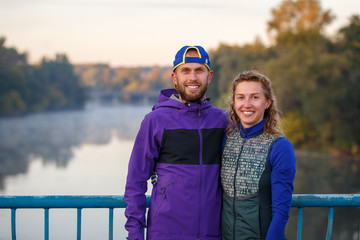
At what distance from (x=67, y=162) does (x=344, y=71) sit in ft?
71.7

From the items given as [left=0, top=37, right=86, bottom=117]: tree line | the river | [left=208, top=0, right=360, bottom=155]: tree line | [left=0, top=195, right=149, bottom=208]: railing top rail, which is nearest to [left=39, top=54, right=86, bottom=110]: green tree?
[left=0, top=37, right=86, bottom=117]: tree line

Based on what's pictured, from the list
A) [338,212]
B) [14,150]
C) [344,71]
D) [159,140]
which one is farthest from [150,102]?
[159,140]

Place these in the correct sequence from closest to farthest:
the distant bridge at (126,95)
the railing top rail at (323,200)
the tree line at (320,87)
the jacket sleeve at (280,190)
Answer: the jacket sleeve at (280,190) < the railing top rail at (323,200) < the tree line at (320,87) < the distant bridge at (126,95)

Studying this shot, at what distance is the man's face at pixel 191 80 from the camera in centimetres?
224

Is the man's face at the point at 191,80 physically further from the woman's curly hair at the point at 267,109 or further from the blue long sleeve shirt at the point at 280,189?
the blue long sleeve shirt at the point at 280,189

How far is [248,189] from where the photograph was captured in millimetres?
2084

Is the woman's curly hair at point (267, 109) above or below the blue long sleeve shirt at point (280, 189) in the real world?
above

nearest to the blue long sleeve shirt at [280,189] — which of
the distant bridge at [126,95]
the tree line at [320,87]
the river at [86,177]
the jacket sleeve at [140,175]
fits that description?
the jacket sleeve at [140,175]

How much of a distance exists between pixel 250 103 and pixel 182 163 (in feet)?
1.54

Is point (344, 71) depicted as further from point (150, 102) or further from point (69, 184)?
point (150, 102)

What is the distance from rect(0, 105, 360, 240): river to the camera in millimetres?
17031

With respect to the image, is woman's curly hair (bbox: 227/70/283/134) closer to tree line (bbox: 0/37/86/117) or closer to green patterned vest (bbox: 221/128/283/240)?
green patterned vest (bbox: 221/128/283/240)

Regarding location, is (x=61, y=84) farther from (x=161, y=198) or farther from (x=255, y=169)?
(x=255, y=169)

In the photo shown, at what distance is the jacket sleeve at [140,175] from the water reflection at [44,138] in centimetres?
2399
